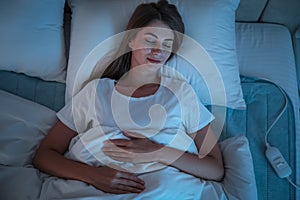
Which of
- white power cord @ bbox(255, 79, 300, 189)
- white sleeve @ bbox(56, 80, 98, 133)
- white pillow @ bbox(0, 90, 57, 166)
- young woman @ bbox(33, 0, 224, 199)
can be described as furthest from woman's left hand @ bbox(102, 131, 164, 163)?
white power cord @ bbox(255, 79, 300, 189)

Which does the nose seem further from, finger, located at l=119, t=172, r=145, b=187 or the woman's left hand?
finger, located at l=119, t=172, r=145, b=187

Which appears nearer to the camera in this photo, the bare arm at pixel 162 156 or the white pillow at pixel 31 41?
the bare arm at pixel 162 156

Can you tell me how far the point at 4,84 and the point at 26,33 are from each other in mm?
206

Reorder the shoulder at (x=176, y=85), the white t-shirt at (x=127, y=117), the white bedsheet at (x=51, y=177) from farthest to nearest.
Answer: the shoulder at (x=176, y=85), the white t-shirt at (x=127, y=117), the white bedsheet at (x=51, y=177)

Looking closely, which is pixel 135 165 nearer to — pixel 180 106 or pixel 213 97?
pixel 180 106

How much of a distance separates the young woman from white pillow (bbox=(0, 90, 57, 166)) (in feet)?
0.16

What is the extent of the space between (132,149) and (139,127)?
0.08 metres

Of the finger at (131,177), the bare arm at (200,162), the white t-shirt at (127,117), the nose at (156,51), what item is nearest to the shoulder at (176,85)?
the white t-shirt at (127,117)

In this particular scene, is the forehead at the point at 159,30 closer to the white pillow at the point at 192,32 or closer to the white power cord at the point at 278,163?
→ the white pillow at the point at 192,32

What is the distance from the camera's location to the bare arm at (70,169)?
1073 mm

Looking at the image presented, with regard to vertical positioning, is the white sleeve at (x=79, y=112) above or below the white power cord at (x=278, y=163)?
above

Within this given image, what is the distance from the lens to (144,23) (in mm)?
→ 1283

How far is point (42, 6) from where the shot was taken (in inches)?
58.0

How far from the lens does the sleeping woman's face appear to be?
4.10ft
